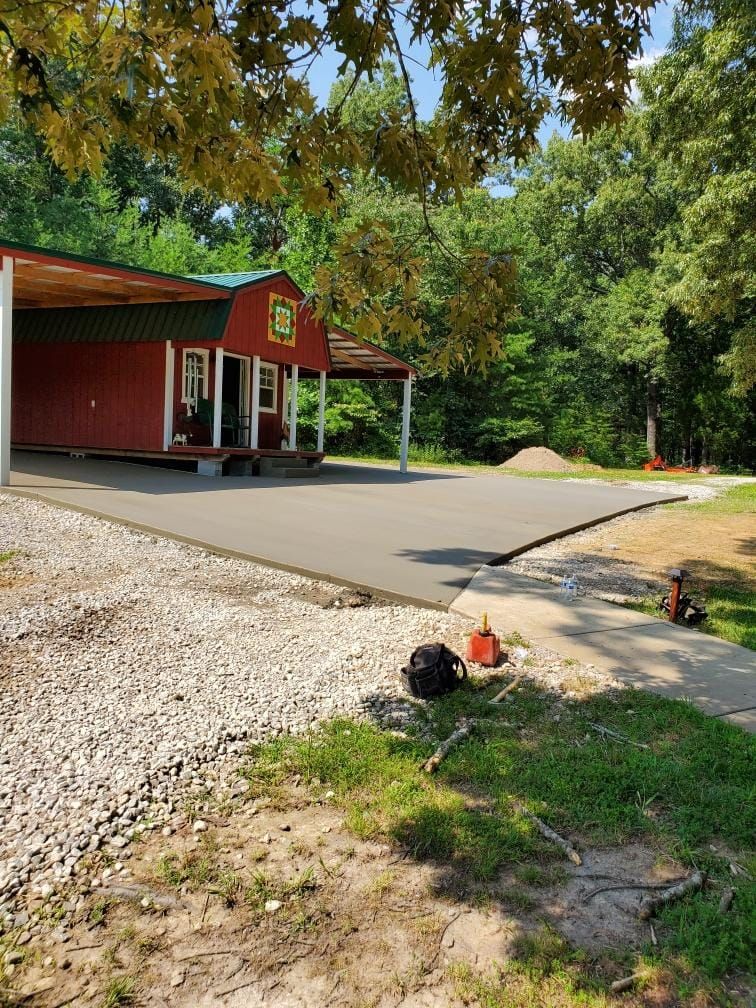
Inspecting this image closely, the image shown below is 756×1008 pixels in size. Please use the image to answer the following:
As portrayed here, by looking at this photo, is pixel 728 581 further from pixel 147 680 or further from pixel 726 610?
pixel 147 680

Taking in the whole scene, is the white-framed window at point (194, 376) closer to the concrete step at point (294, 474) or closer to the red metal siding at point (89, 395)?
the red metal siding at point (89, 395)

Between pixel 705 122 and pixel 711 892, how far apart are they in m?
15.8

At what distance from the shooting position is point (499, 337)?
4.32 metres

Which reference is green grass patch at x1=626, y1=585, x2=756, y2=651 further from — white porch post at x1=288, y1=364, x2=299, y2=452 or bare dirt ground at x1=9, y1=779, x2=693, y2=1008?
white porch post at x1=288, y1=364, x2=299, y2=452

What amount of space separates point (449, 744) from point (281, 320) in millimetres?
14677

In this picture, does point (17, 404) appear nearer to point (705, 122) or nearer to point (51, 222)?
point (51, 222)

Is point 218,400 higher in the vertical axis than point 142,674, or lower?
higher

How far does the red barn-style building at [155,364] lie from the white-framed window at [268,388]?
0.44 meters

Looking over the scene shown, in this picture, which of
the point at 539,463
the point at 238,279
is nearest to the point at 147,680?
the point at 238,279

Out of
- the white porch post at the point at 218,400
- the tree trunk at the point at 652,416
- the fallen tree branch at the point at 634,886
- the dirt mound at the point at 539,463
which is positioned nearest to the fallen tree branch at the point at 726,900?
the fallen tree branch at the point at 634,886

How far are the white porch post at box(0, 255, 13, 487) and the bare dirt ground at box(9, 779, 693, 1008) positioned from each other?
881cm

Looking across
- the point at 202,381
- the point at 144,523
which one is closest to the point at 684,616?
the point at 144,523

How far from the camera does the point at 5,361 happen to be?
1023 centimetres

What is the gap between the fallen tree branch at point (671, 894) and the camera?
2279mm
